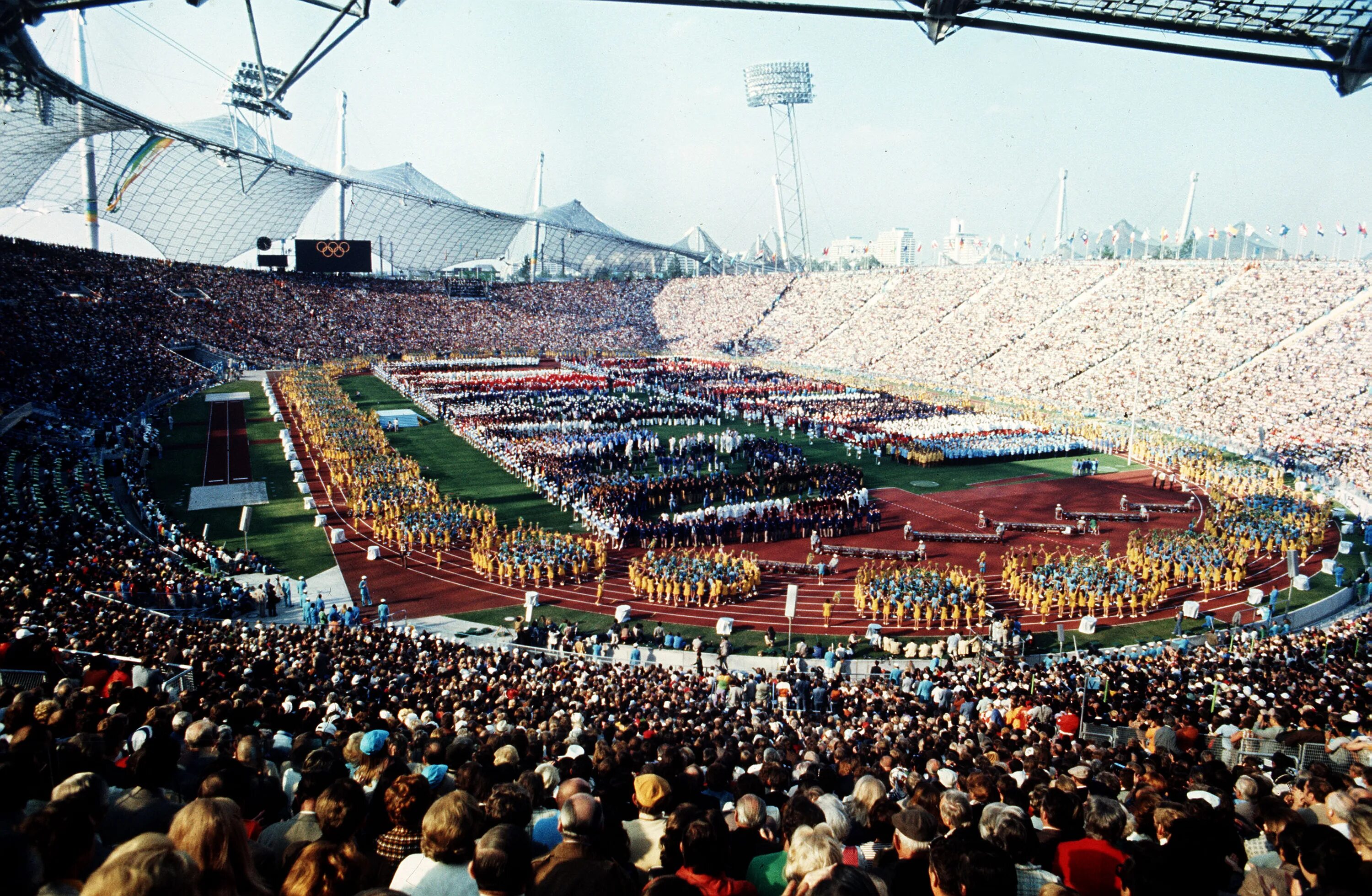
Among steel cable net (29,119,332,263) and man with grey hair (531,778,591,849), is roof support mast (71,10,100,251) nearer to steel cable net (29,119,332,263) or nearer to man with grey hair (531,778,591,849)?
steel cable net (29,119,332,263)

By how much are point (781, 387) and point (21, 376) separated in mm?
34774

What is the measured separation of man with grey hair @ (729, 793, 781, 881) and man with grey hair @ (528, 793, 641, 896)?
63cm

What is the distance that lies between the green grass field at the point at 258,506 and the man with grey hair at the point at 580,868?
18.0 meters

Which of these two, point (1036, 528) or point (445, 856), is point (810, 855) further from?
point (1036, 528)

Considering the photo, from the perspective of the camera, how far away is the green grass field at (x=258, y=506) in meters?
21.0

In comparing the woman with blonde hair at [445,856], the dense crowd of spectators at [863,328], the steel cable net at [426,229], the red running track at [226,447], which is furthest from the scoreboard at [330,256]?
the woman with blonde hair at [445,856]

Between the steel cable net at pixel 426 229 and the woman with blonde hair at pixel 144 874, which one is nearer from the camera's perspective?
the woman with blonde hair at pixel 144 874

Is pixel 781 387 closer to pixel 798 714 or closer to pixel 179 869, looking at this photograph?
pixel 798 714

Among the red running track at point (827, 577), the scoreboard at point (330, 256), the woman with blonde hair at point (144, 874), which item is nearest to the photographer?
the woman with blonde hair at point (144, 874)

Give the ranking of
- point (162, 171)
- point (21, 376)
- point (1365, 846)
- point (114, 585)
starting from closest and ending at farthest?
point (1365, 846) → point (114, 585) → point (21, 376) → point (162, 171)

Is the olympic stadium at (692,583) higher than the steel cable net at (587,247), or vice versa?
the steel cable net at (587,247)

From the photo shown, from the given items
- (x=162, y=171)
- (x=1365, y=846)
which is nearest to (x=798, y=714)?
(x=1365, y=846)

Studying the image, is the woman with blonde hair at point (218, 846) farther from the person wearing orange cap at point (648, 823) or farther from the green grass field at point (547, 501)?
the green grass field at point (547, 501)

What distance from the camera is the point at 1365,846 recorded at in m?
3.46
